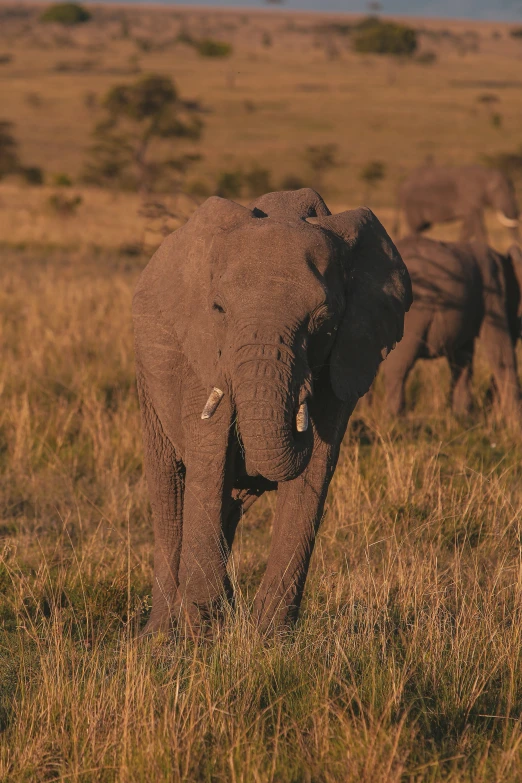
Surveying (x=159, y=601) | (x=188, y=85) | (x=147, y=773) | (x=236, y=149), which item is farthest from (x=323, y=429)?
(x=188, y=85)

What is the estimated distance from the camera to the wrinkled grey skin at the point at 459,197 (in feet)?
58.2

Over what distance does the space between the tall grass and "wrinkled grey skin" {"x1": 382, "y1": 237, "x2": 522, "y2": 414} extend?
2.23 feet

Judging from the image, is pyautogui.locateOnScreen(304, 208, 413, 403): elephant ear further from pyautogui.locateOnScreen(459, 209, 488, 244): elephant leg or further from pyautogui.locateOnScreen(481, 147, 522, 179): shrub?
pyautogui.locateOnScreen(481, 147, 522, 179): shrub

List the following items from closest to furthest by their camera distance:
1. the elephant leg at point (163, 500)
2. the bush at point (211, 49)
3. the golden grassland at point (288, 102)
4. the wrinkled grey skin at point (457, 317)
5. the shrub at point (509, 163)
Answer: the elephant leg at point (163, 500) → the wrinkled grey skin at point (457, 317) → the shrub at point (509, 163) → the golden grassland at point (288, 102) → the bush at point (211, 49)

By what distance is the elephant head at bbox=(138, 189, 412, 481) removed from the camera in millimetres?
3498

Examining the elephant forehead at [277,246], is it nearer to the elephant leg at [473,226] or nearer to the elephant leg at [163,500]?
the elephant leg at [163,500]

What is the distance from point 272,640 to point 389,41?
75308mm

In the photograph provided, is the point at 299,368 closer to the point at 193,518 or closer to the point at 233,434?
the point at 233,434

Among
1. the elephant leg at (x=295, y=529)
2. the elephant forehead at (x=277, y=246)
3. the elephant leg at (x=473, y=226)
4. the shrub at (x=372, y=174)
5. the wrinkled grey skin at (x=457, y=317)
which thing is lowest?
the shrub at (x=372, y=174)

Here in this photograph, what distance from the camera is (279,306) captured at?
142 inches

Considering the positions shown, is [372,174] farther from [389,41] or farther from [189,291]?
[389,41]

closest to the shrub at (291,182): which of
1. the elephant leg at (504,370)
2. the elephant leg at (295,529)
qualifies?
the elephant leg at (504,370)

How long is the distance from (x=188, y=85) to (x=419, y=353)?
182 ft

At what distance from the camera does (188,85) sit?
60969 millimetres
